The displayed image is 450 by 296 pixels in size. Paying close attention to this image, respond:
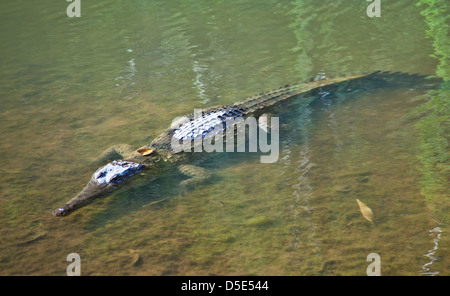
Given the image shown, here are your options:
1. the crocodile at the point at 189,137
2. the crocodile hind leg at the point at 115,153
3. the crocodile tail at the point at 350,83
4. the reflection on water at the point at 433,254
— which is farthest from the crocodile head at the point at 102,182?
the reflection on water at the point at 433,254

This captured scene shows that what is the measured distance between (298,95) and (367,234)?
10.0 feet

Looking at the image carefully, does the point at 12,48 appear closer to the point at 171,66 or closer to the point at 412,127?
the point at 171,66

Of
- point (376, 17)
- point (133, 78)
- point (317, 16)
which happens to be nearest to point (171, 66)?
point (133, 78)


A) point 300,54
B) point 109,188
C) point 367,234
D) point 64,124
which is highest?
point 300,54

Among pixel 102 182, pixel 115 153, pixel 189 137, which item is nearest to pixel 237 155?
pixel 189 137

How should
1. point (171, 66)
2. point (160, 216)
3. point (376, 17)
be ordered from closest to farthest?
point (160, 216)
point (171, 66)
point (376, 17)

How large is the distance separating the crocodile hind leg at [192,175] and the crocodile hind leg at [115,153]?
2.40 feet

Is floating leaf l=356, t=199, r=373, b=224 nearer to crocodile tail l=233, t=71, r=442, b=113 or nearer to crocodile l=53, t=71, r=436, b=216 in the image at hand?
crocodile l=53, t=71, r=436, b=216

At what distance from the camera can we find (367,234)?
3.55m

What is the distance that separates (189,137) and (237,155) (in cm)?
67

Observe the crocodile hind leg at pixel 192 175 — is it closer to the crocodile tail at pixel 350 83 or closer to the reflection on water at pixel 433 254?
the crocodile tail at pixel 350 83

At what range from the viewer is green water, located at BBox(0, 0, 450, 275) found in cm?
348

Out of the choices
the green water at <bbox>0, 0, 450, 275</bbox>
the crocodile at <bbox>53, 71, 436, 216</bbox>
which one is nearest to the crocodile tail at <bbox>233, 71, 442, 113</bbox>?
the crocodile at <bbox>53, 71, 436, 216</bbox>

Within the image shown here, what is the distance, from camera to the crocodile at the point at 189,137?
4312 millimetres
